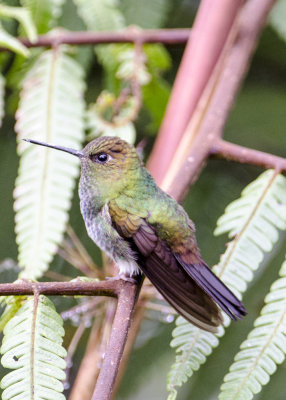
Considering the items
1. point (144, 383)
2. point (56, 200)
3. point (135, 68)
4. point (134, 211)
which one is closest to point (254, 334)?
point (134, 211)

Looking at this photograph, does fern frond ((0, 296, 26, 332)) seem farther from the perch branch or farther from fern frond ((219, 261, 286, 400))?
the perch branch

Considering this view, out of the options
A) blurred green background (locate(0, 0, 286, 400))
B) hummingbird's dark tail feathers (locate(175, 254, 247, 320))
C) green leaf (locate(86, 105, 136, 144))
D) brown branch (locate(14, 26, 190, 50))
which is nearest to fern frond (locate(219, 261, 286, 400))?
hummingbird's dark tail feathers (locate(175, 254, 247, 320))

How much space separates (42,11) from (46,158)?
26.8 inches

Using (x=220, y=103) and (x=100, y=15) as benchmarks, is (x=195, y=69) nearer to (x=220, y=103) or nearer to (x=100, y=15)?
(x=220, y=103)

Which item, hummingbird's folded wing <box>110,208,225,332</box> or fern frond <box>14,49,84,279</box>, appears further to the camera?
fern frond <box>14,49,84,279</box>

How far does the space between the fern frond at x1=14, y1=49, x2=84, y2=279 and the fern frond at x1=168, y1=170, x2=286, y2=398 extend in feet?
1.48

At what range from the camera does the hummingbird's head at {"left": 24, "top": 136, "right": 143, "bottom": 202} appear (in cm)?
187

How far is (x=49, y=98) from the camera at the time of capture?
2152 millimetres

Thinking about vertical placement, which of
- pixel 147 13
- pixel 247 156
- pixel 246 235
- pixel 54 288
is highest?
pixel 147 13

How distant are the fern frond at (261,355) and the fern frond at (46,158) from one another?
0.58m

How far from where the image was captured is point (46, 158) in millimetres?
1998

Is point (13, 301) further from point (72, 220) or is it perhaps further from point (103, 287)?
point (72, 220)

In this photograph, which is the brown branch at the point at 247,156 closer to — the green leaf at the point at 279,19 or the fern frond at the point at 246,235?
the fern frond at the point at 246,235

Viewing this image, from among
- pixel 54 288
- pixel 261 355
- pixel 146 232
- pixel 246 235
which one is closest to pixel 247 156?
pixel 246 235
